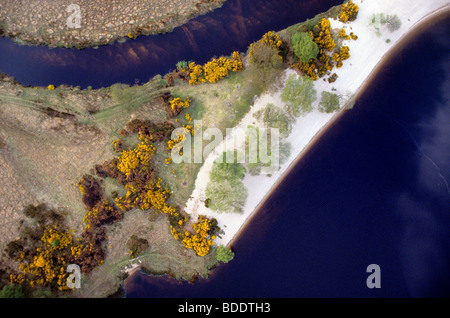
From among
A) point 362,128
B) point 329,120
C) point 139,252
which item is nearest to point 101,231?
point 139,252

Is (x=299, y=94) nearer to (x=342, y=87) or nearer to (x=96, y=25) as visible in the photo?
(x=342, y=87)

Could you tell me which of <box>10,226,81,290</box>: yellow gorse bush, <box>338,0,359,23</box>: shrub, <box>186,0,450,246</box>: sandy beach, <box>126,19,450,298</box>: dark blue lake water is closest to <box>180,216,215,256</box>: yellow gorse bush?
<box>186,0,450,246</box>: sandy beach

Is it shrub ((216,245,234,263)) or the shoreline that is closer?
shrub ((216,245,234,263))

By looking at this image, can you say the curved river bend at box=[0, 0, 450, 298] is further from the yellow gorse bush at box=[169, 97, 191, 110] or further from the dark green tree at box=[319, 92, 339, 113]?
the yellow gorse bush at box=[169, 97, 191, 110]

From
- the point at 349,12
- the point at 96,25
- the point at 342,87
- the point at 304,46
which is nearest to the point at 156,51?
the point at 96,25

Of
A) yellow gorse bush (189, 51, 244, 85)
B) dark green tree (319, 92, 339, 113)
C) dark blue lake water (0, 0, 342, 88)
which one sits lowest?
dark green tree (319, 92, 339, 113)

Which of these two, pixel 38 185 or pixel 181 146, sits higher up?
pixel 181 146

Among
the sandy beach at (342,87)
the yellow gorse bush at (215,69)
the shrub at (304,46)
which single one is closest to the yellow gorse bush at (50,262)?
the sandy beach at (342,87)
